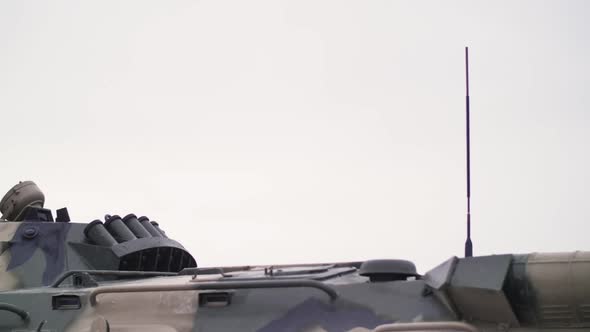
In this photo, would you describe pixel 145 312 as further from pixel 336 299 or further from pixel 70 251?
pixel 70 251

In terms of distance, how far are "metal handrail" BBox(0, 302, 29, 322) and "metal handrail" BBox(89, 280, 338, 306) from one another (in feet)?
1.88

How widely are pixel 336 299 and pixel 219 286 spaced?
0.92 metres

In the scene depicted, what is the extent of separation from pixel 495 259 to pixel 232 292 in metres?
2.07

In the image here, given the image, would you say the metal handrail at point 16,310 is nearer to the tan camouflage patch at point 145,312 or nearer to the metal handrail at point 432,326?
the tan camouflage patch at point 145,312

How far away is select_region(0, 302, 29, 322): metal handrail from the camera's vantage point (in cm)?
783

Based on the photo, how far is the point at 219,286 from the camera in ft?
24.3

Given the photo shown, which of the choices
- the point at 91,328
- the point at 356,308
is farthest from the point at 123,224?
the point at 356,308

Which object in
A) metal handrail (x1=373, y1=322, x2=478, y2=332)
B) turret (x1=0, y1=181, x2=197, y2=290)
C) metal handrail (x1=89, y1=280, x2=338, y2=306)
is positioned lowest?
turret (x1=0, y1=181, x2=197, y2=290)

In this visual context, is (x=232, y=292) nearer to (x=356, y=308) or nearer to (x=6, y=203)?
(x=356, y=308)

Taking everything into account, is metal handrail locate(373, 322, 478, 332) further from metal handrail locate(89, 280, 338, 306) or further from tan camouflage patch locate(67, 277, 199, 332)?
tan camouflage patch locate(67, 277, 199, 332)

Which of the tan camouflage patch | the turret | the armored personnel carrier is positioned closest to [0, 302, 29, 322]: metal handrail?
the armored personnel carrier

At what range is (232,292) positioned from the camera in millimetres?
7469

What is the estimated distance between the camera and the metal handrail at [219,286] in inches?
281

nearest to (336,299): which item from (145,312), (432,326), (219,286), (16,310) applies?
(219,286)
